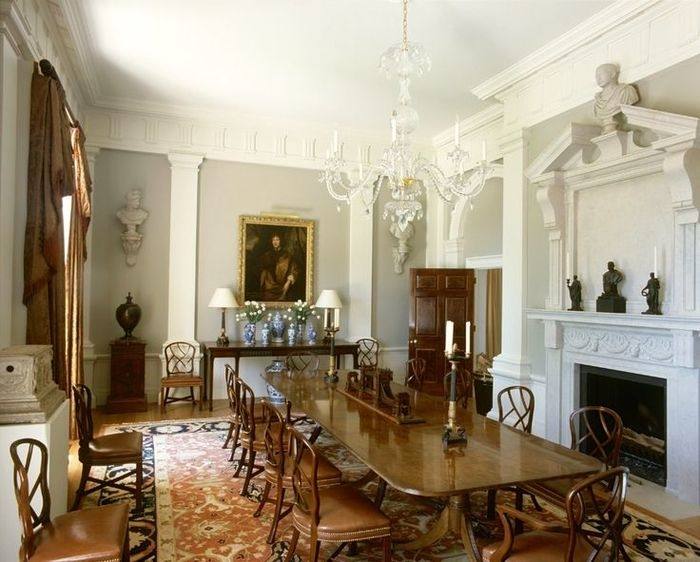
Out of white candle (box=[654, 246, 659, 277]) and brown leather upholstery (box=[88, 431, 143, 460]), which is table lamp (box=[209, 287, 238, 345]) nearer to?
brown leather upholstery (box=[88, 431, 143, 460])

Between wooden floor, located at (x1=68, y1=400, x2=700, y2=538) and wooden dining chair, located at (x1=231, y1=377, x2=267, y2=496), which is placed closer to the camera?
wooden dining chair, located at (x1=231, y1=377, x2=267, y2=496)

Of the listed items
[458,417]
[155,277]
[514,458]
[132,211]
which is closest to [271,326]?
[155,277]

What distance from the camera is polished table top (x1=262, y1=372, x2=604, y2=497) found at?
2.36 metres

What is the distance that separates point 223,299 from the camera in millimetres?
6844

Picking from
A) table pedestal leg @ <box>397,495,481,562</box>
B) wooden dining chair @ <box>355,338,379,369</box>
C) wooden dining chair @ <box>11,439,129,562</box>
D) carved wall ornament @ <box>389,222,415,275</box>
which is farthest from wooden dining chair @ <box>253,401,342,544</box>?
carved wall ornament @ <box>389,222,415,275</box>

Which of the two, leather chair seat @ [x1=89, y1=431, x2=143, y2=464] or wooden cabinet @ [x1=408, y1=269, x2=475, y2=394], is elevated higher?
wooden cabinet @ [x1=408, y1=269, x2=475, y2=394]

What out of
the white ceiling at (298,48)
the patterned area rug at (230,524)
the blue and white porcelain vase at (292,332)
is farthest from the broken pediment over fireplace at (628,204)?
the blue and white porcelain vase at (292,332)

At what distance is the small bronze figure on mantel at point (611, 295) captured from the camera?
4430 mm

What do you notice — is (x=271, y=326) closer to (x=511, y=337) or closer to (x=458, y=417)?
(x=511, y=337)

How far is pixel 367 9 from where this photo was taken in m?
4.45

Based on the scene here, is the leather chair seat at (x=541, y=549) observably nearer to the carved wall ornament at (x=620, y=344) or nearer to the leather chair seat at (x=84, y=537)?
the leather chair seat at (x=84, y=537)

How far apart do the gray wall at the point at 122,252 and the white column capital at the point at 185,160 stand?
5.1 inches

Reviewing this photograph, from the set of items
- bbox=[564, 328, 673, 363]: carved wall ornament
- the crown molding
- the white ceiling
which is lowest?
bbox=[564, 328, 673, 363]: carved wall ornament

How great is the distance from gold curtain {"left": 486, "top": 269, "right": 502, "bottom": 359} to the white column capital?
5.65m
